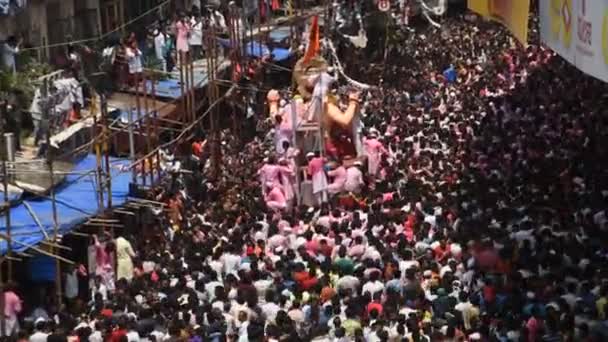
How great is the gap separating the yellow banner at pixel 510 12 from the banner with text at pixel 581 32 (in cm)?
33

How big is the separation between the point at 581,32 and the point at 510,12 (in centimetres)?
451

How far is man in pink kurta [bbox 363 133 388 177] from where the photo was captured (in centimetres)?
2200

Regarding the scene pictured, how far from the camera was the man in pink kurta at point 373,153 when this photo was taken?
72.2ft

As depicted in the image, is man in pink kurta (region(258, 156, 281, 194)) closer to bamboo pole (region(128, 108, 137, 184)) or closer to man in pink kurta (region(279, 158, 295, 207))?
man in pink kurta (region(279, 158, 295, 207))

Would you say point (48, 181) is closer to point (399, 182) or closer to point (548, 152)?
point (399, 182)

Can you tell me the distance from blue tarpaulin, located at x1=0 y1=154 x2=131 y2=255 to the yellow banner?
18.0 feet

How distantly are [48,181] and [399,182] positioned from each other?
528 cm

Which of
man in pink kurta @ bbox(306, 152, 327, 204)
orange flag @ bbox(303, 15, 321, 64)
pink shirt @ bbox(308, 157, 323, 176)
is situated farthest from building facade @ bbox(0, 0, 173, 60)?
man in pink kurta @ bbox(306, 152, 327, 204)

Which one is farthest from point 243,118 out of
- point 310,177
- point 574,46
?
point 574,46

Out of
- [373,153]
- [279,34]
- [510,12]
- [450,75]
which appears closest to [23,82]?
[373,153]

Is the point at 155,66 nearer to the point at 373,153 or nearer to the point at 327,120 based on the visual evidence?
the point at 327,120

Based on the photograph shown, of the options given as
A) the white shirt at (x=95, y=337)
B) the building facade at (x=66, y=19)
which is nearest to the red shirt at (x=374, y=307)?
the white shirt at (x=95, y=337)

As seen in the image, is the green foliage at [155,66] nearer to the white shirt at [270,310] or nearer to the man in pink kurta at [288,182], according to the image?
the man in pink kurta at [288,182]

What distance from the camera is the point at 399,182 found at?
69.9 ft
